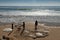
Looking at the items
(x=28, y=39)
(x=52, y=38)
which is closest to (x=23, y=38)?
Result: (x=28, y=39)

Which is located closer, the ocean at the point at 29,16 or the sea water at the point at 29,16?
the ocean at the point at 29,16

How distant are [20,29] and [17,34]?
83 cm

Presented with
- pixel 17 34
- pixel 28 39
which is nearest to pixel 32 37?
pixel 28 39

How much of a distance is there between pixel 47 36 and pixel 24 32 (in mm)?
2261

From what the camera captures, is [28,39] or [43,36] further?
[43,36]

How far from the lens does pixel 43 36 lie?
14922 millimetres

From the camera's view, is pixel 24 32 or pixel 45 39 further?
pixel 24 32

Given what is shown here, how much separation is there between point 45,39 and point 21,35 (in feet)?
7.77

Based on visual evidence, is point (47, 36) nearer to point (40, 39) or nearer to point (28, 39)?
point (40, 39)

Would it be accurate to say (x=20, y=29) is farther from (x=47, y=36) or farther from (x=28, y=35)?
(x=47, y=36)

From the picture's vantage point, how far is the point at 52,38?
564 inches

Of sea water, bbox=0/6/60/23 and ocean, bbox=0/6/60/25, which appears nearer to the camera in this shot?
ocean, bbox=0/6/60/25

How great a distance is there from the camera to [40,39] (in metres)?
14.2

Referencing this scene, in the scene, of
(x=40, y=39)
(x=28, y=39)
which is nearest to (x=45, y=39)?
(x=40, y=39)
